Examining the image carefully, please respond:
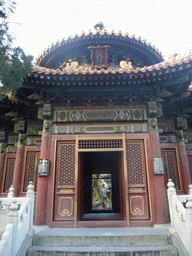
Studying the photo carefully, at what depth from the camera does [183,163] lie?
303 inches

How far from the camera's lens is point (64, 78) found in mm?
6152

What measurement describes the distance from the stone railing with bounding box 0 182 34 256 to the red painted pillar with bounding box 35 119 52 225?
0.85 m

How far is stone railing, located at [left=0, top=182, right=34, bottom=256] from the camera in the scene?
368 cm

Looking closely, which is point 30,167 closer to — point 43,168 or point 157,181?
point 43,168

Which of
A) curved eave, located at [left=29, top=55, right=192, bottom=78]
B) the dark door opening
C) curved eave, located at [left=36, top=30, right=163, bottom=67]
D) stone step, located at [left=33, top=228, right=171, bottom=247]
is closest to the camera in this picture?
stone step, located at [left=33, top=228, right=171, bottom=247]

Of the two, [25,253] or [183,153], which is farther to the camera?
[183,153]

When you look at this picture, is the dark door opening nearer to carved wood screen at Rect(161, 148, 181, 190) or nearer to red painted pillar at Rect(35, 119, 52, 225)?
carved wood screen at Rect(161, 148, 181, 190)

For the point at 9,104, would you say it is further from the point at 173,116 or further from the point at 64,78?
the point at 173,116

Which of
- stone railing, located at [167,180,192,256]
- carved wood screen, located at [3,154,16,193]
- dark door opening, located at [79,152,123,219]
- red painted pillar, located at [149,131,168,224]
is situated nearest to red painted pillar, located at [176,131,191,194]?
red painted pillar, located at [149,131,168,224]

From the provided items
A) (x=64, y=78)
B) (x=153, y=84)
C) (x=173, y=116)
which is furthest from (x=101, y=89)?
(x=173, y=116)

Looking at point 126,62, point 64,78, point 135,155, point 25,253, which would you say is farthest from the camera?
point 126,62

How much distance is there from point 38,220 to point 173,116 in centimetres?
626

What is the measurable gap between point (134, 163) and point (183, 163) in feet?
7.89

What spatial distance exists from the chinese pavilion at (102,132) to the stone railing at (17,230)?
101 centimetres
